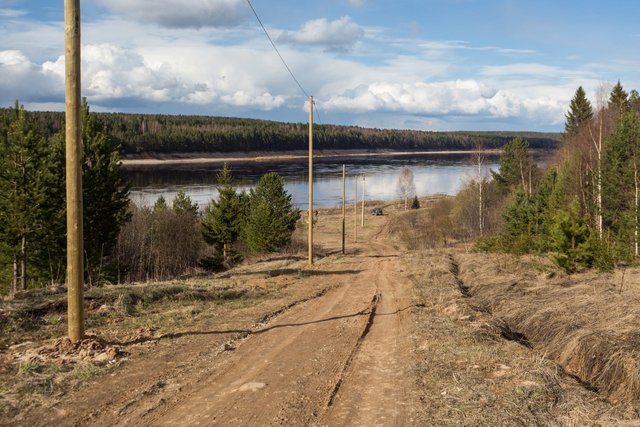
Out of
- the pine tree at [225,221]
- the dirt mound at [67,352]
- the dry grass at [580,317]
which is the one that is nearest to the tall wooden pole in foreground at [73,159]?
the dirt mound at [67,352]

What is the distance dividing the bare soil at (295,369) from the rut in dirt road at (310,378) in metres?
0.02

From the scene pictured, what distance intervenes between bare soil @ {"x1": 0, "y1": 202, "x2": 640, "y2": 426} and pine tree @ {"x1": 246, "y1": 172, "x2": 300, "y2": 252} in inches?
1234

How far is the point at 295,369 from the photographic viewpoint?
307 inches

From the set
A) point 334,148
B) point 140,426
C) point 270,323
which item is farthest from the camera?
point 334,148

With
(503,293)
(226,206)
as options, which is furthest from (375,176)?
(503,293)

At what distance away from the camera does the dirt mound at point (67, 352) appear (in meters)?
7.85

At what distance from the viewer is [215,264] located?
139 feet

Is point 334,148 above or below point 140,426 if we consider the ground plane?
above

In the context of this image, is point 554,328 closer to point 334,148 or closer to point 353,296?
point 353,296

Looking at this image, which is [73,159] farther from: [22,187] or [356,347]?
[22,187]

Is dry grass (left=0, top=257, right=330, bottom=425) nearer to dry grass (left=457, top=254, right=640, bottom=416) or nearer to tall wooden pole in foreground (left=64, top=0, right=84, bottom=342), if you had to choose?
tall wooden pole in foreground (left=64, top=0, right=84, bottom=342)

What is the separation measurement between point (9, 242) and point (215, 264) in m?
15.2

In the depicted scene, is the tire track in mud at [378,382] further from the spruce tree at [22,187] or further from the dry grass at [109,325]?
the spruce tree at [22,187]

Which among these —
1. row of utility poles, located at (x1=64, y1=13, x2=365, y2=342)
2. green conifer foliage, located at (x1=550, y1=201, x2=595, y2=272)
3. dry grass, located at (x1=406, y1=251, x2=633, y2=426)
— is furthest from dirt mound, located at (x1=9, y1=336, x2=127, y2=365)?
green conifer foliage, located at (x1=550, y1=201, x2=595, y2=272)
